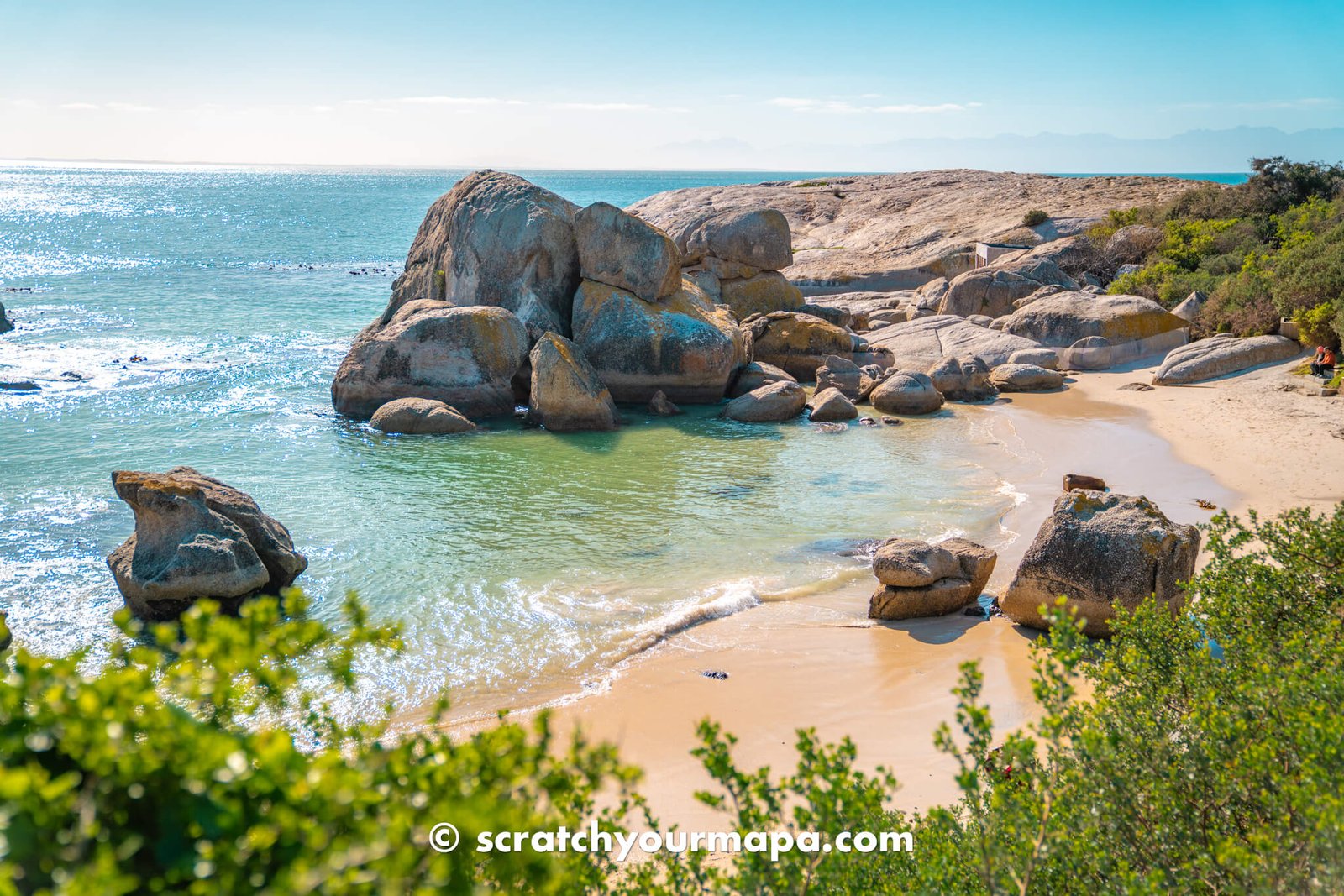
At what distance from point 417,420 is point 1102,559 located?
14.6 meters

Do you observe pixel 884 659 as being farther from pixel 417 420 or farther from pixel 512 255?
pixel 512 255

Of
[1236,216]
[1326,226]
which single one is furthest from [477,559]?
[1236,216]

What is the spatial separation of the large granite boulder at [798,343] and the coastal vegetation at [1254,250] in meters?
9.80

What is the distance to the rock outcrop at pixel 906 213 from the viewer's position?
38.2m

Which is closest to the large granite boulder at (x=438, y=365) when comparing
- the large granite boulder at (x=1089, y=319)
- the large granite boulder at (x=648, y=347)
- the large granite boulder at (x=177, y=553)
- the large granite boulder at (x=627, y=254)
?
the large granite boulder at (x=648, y=347)

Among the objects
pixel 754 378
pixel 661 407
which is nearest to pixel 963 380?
pixel 754 378

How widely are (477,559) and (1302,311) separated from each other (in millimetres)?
19976

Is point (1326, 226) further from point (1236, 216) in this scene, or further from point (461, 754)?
point (461, 754)

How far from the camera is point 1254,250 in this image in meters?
27.8

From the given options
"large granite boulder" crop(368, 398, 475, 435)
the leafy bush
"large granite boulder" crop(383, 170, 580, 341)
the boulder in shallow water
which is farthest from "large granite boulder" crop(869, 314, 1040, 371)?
the leafy bush

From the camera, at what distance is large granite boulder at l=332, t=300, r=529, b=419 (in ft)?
70.5

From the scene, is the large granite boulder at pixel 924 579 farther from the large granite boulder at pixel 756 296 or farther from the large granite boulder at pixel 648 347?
A: the large granite boulder at pixel 756 296

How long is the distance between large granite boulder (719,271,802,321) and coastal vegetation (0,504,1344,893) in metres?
23.5

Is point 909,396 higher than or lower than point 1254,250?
lower
